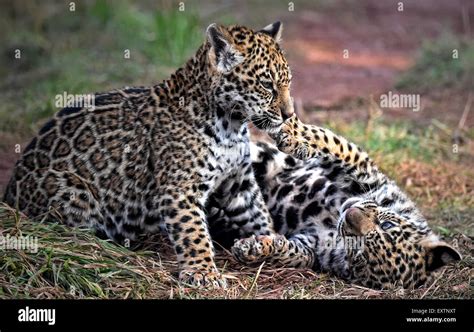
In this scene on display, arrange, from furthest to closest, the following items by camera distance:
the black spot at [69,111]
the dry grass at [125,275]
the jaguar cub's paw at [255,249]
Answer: the black spot at [69,111] < the jaguar cub's paw at [255,249] < the dry grass at [125,275]

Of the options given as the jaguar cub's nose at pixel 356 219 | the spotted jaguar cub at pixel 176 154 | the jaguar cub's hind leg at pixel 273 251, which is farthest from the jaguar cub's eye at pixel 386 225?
the spotted jaguar cub at pixel 176 154

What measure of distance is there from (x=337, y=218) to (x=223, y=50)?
1916mm

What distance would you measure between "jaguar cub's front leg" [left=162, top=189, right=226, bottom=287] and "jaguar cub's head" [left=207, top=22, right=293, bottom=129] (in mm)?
854

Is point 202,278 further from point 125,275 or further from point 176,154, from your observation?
point 176,154

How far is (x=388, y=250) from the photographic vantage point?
26.8 feet

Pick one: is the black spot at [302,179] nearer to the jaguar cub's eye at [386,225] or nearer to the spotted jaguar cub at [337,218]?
the spotted jaguar cub at [337,218]

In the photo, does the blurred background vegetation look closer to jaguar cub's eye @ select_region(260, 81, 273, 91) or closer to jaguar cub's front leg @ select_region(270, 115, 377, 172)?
jaguar cub's front leg @ select_region(270, 115, 377, 172)

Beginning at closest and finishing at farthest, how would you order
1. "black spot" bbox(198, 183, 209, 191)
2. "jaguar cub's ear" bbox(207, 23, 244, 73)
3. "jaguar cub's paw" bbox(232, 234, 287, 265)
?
1. "jaguar cub's ear" bbox(207, 23, 244, 73)
2. "black spot" bbox(198, 183, 209, 191)
3. "jaguar cub's paw" bbox(232, 234, 287, 265)

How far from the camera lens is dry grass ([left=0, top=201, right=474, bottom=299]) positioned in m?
7.71

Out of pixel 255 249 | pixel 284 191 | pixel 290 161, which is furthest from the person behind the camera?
pixel 290 161

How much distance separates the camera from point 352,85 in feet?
50.9

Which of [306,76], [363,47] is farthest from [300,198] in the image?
[363,47]

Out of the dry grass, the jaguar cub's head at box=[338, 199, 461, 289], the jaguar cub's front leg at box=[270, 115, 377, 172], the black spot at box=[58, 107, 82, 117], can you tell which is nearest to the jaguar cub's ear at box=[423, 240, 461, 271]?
the jaguar cub's head at box=[338, 199, 461, 289]

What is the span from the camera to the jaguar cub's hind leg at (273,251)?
8602 mm
